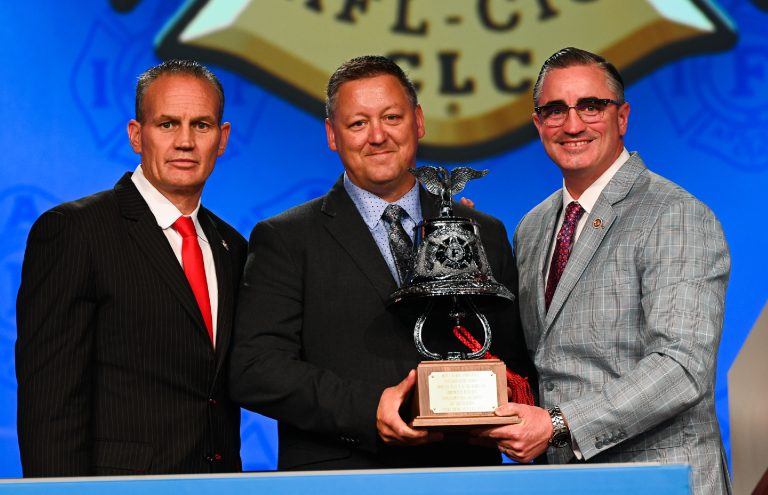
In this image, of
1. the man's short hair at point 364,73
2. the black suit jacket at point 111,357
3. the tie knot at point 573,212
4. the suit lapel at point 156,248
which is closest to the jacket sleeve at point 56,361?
the black suit jacket at point 111,357

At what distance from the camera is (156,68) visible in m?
2.80

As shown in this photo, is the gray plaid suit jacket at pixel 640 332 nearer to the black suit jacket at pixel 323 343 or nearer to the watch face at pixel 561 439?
the watch face at pixel 561 439

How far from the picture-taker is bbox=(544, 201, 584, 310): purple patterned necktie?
2641 mm

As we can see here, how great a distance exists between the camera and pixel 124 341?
2529mm

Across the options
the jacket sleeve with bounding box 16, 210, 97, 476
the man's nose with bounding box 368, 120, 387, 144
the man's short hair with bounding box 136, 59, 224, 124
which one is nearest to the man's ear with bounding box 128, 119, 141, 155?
the man's short hair with bounding box 136, 59, 224, 124

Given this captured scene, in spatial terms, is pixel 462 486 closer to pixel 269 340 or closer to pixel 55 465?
pixel 269 340

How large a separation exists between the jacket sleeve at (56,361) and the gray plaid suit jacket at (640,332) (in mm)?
1079

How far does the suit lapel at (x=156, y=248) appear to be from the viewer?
2.58 metres

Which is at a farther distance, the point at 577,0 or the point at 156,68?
the point at 577,0

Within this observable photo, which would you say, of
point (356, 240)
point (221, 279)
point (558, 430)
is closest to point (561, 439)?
point (558, 430)

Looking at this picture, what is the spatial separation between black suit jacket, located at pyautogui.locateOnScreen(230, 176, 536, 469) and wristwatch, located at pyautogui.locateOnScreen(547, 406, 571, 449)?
234 mm

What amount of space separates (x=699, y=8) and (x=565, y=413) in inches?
94.9

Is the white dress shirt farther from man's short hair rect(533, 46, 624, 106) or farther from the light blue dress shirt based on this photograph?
man's short hair rect(533, 46, 624, 106)

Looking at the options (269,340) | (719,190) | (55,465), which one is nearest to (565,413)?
(269,340)
